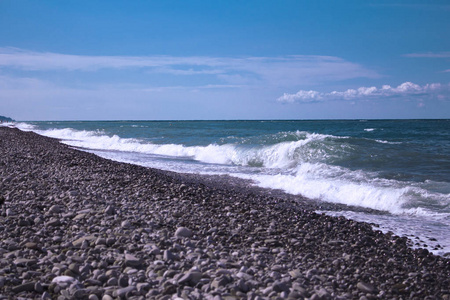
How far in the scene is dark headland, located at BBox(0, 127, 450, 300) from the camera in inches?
139

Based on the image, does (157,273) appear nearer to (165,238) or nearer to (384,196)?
(165,238)

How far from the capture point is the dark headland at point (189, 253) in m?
3.52

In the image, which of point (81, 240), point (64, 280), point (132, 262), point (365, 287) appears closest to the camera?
point (64, 280)

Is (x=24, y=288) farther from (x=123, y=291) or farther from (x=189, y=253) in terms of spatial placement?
(x=189, y=253)

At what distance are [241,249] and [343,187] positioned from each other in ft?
19.5

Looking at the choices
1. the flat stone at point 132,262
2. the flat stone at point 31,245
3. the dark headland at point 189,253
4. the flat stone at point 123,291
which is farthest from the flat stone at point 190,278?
the flat stone at point 31,245

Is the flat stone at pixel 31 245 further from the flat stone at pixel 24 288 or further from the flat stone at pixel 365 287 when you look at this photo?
the flat stone at pixel 365 287

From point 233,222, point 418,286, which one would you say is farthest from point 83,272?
point 418,286

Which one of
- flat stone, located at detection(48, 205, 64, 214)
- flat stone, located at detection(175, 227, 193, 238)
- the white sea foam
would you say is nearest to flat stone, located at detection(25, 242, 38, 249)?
flat stone, located at detection(48, 205, 64, 214)

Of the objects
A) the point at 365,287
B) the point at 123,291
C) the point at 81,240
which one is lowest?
the point at 365,287

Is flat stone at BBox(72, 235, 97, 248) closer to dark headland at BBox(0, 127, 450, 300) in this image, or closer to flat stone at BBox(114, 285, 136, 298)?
dark headland at BBox(0, 127, 450, 300)

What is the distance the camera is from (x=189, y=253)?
4.32 meters

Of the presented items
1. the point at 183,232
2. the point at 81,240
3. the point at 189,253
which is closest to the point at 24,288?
the point at 81,240

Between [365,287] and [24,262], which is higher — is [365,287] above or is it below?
below
